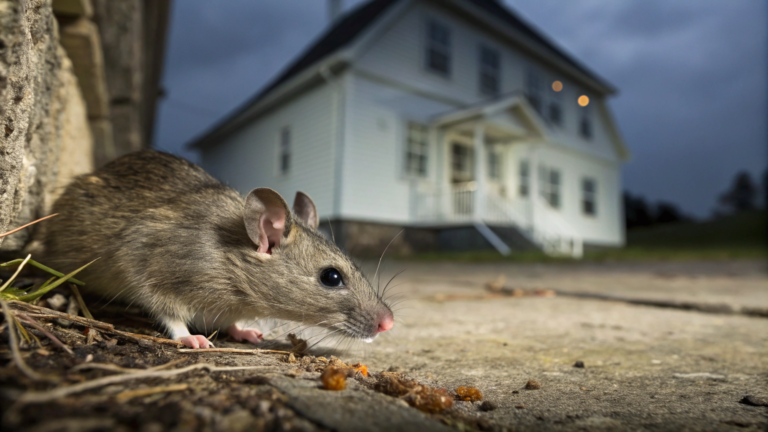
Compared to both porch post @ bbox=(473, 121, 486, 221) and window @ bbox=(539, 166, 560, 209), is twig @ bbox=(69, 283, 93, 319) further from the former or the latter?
window @ bbox=(539, 166, 560, 209)

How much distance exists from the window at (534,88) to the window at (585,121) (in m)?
2.70

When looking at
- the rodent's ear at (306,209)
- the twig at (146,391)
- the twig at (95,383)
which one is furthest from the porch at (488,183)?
the twig at (146,391)

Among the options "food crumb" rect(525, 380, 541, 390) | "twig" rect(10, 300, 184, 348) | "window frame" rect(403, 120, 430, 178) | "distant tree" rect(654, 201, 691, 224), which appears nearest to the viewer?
"twig" rect(10, 300, 184, 348)

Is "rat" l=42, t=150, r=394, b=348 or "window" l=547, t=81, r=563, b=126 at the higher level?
"window" l=547, t=81, r=563, b=126

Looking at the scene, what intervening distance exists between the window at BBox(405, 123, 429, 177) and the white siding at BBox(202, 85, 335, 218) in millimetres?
2344

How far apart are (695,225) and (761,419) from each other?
3646cm

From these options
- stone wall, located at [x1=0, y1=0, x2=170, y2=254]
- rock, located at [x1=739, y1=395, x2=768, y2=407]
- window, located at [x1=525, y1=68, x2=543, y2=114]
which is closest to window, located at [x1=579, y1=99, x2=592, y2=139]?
window, located at [x1=525, y1=68, x2=543, y2=114]

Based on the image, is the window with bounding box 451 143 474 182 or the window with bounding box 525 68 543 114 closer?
the window with bounding box 451 143 474 182

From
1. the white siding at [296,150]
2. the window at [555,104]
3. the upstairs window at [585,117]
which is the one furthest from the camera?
the upstairs window at [585,117]

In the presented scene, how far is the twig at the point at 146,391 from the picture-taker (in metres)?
0.85

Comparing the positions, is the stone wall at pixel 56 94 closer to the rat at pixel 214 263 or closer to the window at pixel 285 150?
the rat at pixel 214 263

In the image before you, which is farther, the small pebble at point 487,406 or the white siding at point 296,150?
the white siding at point 296,150

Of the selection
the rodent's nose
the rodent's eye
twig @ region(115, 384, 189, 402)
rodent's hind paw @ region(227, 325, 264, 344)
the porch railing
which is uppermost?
the porch railing

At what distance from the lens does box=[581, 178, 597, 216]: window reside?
63.1ft
